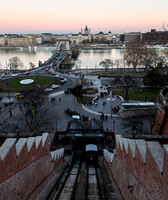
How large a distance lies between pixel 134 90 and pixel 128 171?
80.8 feet

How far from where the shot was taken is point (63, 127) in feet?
56.2

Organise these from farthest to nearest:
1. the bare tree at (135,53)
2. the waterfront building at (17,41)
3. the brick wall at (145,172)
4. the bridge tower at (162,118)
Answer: the waterfront building at (17,41), the bare tree at (135,53), the bridge tower at (162,118), the brick wall at (145,172)

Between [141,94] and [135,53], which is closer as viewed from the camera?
[141,94]

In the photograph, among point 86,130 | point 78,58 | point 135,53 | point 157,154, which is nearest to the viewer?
point 157,154

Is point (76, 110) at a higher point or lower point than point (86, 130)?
lower

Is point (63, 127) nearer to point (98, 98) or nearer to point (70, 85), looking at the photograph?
point (98, 98)

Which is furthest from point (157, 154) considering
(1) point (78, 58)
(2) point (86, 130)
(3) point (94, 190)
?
(1) point (78, 58)

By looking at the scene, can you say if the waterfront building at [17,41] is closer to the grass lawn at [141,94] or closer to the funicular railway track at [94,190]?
the grass lawn at [141,94]

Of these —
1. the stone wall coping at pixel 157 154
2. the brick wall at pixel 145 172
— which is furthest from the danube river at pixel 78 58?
the stone wall coping at pixel 157 154

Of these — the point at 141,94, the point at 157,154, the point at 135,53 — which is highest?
the point at 135,53

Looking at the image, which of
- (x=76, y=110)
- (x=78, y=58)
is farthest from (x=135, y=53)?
(x=78, y=58)

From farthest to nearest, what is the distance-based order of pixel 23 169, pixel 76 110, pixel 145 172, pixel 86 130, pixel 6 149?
1. pixel 76 110
2. pixel 86 130
3. pixel 23 169
4. pixel 6 149
5. pixel 145 172

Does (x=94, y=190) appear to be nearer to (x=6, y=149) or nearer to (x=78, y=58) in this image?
(x=6, y=149)

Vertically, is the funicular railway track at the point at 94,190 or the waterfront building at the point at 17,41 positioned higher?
the waterfront building at the point at 17,41
